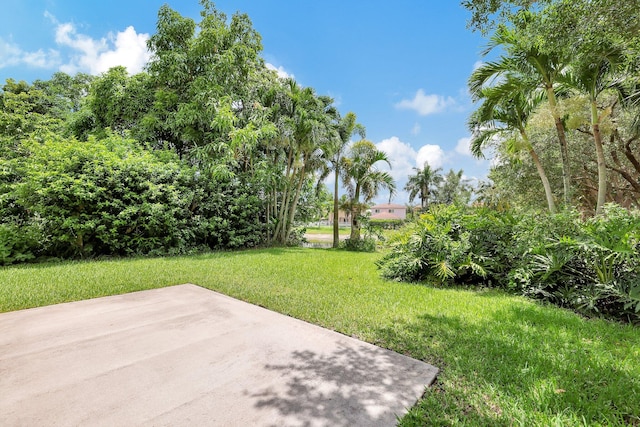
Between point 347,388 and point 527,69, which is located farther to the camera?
point 527,69

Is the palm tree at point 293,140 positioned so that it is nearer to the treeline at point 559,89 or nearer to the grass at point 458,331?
the treeline at point 559,89

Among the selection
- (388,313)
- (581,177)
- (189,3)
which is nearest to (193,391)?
(388,313)

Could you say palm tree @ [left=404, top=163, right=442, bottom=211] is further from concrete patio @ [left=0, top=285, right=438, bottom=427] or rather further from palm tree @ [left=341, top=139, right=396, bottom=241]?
concrete patio @ [left=0, top=285, right=438, bottom=427]

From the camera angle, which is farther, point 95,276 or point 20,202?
point 20,202

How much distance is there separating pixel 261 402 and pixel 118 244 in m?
8.37

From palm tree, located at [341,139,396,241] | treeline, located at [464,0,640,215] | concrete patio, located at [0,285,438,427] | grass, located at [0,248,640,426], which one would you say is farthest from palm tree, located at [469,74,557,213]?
concrete patio, located at [0,285,438,427]

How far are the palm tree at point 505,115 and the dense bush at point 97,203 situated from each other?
9.42 meters

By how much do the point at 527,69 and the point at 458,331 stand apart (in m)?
6.80

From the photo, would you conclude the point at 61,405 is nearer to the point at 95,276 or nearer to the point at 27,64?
the point at 95,276

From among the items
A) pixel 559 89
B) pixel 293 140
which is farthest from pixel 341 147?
pixel 559 89

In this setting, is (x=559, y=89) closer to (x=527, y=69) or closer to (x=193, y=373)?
(x=527, y=69)

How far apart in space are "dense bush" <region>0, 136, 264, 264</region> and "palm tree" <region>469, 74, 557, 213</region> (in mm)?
9424

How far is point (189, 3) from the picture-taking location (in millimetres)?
11781

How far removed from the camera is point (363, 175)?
1432 centimetres
